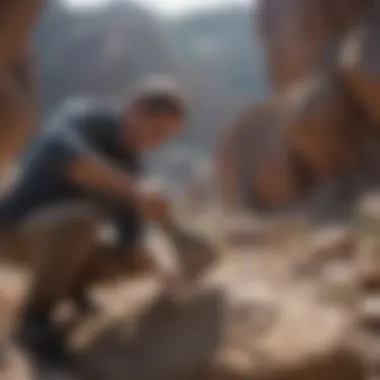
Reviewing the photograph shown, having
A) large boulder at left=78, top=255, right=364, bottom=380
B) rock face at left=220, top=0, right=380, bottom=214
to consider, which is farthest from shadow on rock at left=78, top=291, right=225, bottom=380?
rock face at left=220, top=0, right=380, bottom=214

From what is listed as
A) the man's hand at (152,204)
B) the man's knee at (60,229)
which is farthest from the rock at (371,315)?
the man's knee at (60,229)

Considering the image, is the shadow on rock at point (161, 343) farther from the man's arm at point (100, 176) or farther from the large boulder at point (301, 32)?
the large boulder at point (301, 32)

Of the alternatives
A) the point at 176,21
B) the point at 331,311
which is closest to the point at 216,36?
the point at 176,21

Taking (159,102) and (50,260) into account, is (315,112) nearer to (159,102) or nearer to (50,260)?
(159,102)

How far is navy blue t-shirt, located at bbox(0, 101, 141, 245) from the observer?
1213mm

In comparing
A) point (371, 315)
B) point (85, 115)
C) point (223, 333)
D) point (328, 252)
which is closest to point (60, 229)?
point (85, 115)

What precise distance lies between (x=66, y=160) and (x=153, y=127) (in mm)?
158

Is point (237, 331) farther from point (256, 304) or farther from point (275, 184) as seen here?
point (275, 184)

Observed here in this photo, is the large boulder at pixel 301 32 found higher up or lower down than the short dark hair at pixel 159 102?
higher up

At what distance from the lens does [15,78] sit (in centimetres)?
220

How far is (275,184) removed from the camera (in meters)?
3.59

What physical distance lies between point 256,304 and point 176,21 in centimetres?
578

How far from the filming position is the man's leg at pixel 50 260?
117cm

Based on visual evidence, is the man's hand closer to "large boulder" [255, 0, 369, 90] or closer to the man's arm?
the man's arm
